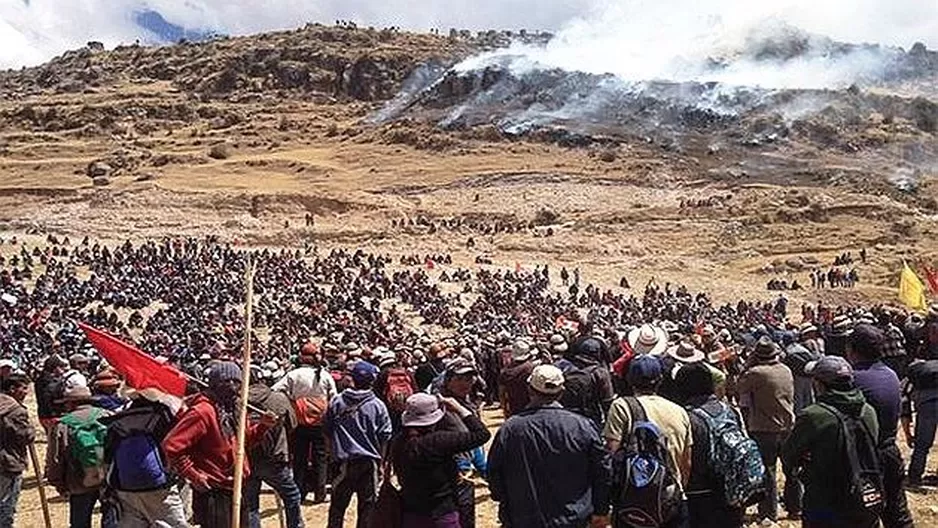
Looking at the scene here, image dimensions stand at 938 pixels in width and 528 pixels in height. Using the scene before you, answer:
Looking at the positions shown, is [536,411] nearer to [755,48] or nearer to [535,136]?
[535,136]

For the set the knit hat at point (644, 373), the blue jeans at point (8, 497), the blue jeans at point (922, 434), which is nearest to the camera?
the knit hat at point (644, 373)

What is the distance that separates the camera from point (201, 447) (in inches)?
225

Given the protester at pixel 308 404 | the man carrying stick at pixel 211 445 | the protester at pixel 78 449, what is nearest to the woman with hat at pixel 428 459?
the man carrying stick at pixel 211 445

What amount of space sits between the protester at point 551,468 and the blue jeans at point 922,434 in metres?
4.60

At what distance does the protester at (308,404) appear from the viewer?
25.7 feet

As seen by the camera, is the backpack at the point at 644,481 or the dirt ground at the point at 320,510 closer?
the backpack at the point at 644,481

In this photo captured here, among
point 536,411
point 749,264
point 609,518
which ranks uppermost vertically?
point 536,411

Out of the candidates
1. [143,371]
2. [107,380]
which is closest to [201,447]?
[143,371]

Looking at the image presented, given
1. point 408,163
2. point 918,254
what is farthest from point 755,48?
point 918,254

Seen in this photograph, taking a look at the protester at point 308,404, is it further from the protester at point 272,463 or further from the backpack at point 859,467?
the backpack at point 859,467

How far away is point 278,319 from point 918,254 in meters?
29.1

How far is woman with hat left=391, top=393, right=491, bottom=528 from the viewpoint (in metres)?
5.07

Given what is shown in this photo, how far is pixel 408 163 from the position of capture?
7562 centimetres

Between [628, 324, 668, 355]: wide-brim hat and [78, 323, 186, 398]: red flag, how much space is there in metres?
3.72
